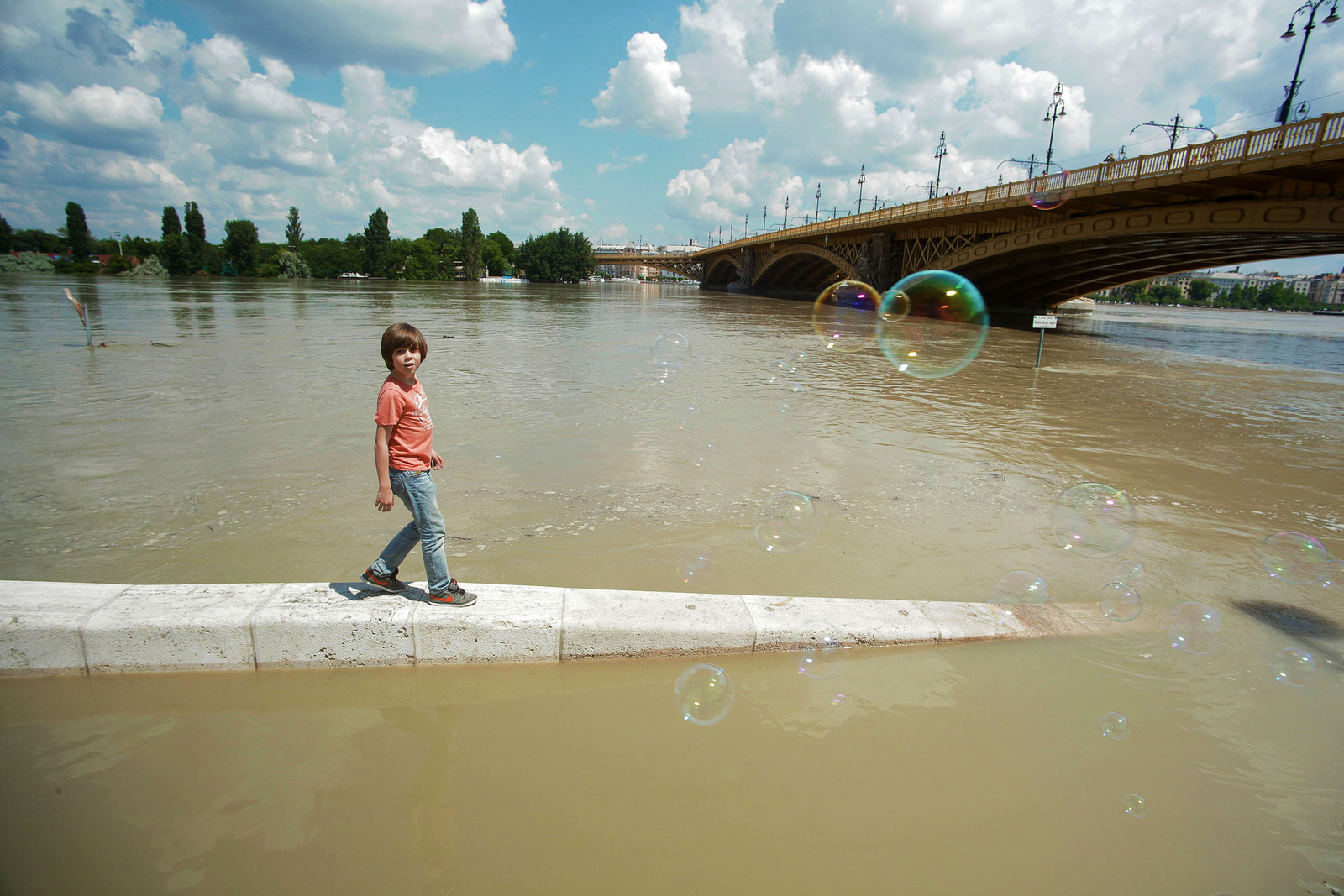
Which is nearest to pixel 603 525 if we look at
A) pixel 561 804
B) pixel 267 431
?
pixel 561 804

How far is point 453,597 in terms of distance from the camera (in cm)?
326

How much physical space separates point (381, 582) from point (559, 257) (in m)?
109

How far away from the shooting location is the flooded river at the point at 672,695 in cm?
221

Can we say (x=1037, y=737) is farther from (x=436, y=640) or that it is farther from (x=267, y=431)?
(x=267, y=431)

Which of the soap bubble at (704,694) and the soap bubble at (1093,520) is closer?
the soap bubble at (704,694)

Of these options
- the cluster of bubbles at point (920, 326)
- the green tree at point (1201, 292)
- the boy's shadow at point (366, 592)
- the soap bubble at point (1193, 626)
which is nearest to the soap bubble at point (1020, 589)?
the soap bubble at point (1193, 626)

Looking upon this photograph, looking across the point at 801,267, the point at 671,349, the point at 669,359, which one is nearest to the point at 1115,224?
the point at 671,349

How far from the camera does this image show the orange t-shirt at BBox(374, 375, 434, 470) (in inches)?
124

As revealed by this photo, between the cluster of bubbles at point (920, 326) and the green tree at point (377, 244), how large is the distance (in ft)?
276

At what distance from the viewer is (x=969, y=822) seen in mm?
2373

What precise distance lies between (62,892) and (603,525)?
3.46 metres

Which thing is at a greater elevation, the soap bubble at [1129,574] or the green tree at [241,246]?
the green tree at [241,246]

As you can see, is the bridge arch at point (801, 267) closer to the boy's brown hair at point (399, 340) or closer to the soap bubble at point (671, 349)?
the soap bubble at point (671, 349)

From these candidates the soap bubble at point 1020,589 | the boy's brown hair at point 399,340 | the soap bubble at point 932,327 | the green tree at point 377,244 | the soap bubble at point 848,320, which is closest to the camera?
the boy's brown hair at point 399,340
